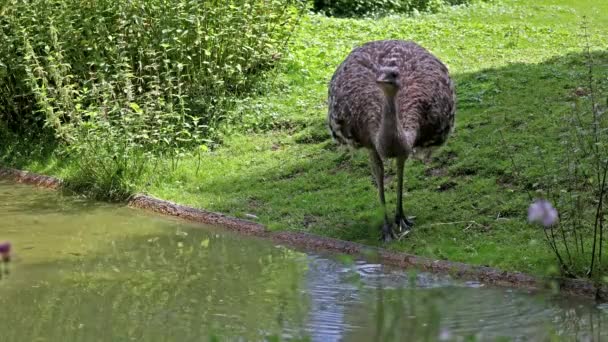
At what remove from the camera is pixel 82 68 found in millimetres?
12344

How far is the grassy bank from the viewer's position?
29.0ft

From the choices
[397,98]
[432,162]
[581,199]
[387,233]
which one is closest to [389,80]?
[397,98]

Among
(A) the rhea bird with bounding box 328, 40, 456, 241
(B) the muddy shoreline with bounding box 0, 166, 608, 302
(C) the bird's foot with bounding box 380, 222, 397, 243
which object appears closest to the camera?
(B) the muddy shoreline with bounding box 0, 166, 608, 302

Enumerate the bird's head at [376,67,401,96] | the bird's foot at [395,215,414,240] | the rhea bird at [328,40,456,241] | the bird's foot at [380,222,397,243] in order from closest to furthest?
the bird's head at [376,67,401,96], the rhea bird at [328,40,456,241], the bird's foot at [380,222,397,243], the bird's foot at [395,215,414,240]

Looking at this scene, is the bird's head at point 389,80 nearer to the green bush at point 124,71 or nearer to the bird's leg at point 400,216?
the bird's leg at point 400,216

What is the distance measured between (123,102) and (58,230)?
2.29 m

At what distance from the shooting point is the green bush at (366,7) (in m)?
20.9

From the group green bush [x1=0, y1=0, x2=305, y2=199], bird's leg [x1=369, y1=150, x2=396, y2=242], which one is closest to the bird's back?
bird's leg [x1=369, y1=150, x2=396, y2=242]

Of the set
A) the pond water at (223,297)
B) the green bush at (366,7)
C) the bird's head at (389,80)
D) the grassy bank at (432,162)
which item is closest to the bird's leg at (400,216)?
the grassy bank at (432,162)

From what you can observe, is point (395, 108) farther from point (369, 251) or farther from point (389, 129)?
point (369, 251)

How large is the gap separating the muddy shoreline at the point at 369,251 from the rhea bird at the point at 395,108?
0.45 meters

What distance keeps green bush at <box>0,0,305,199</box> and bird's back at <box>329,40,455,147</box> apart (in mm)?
2628

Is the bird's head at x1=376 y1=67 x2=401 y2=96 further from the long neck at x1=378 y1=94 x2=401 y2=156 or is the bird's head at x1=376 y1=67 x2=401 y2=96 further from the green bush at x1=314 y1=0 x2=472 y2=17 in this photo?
the green bush at x1=314 y1=0 x2=472 y2=17

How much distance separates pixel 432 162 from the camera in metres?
10.5
